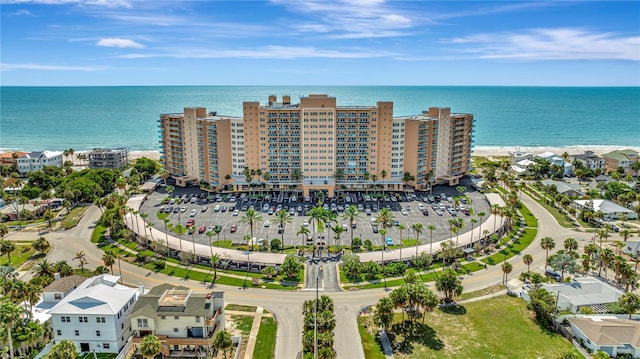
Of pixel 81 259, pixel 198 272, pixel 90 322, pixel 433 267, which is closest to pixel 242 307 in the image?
pixel 198 272

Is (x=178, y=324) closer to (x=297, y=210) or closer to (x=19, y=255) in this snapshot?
(x=19, y=255)

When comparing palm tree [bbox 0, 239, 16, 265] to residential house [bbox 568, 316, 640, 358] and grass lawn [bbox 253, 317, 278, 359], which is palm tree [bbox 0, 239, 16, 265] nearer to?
grass lawn [bbox 253, 317, 278, 359]

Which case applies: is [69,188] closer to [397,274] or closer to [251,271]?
[251,271]

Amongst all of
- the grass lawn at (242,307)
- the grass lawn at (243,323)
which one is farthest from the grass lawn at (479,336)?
the grass lawn at (242,307)

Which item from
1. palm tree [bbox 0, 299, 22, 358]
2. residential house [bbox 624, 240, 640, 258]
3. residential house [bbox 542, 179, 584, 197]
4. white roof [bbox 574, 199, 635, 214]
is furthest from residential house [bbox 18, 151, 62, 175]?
residential house [bbox 624, 240, 640, 258]

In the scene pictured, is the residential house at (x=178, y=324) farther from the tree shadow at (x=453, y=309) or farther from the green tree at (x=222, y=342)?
the tree shadow at (x=453, y=309)

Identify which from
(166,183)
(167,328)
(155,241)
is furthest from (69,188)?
(167,328)
